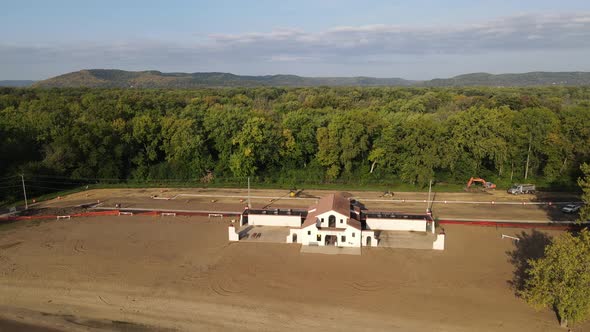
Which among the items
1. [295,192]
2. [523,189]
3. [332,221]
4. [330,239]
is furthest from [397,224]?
[523,189]

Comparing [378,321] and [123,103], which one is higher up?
[123,103]

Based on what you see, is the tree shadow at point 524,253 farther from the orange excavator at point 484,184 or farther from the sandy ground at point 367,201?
the orange excavator at point 484,184

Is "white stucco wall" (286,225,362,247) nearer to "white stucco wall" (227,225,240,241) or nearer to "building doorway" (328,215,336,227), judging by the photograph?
"building doorway" (328,215,336,227)

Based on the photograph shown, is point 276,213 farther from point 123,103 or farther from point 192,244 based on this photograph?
point 123,103

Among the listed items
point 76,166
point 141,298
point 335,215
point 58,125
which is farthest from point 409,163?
point 58,125

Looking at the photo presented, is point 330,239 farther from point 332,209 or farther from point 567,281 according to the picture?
point 567,281

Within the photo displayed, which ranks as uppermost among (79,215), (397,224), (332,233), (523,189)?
(332,233)

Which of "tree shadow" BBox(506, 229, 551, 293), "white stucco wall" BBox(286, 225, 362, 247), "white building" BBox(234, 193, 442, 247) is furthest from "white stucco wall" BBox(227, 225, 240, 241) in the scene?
"tree shadow" BBox(506, 229, 551, 293)
